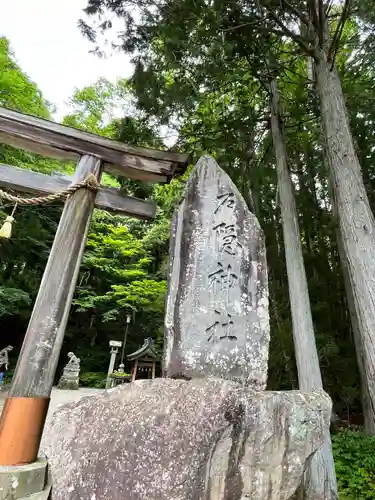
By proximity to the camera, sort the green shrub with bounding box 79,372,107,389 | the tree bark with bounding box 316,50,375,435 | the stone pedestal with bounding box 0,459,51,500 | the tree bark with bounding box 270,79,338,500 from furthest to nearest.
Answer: the green shrub with bounding box 79,372,107,389 → the tree bark with bounding box 270,79,338,500 → the tree bark with bounding box 316,50,375,435 → the stone pedestal with bounding box 0,459,51,500

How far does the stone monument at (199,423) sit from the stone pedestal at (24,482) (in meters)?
0.31

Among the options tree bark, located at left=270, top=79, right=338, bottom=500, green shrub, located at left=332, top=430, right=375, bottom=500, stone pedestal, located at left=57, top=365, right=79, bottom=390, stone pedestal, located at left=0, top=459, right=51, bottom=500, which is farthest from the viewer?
stone pedestal, located at left=57, top=365, right=79, bottom=390

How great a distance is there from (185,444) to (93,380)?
12.9 metres

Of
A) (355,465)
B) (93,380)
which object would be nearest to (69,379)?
(93,380)

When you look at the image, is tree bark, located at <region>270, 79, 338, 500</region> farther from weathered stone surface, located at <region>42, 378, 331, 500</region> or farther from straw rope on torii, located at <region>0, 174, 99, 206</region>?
Result: straw rope on torii, located at <region>0, 174, 99, 206</region>

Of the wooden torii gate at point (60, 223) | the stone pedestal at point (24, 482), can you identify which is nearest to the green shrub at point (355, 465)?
the stone pedestal at point (24, 482)

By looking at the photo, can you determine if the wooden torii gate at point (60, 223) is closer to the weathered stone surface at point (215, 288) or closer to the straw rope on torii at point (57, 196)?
the straw rope on torii at point (57, 196)

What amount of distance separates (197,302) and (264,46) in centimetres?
554

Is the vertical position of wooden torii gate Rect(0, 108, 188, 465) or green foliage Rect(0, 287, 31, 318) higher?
green foliage Rect(0, 287, 31, 318)

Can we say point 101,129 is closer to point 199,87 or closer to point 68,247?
point 199,87

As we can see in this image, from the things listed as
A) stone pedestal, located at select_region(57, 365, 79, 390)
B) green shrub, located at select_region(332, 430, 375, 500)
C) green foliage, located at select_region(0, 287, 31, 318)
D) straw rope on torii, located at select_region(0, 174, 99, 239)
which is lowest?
green shrub, located at select_region(332, 430, 375, 500)

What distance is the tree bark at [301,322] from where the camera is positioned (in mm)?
3979

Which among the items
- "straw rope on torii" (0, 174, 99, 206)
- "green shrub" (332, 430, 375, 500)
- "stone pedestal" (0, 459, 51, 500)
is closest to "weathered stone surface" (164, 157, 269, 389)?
"straw rope on torii" (0, 174, 99, 206)

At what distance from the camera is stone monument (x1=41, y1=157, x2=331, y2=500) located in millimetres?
2000
